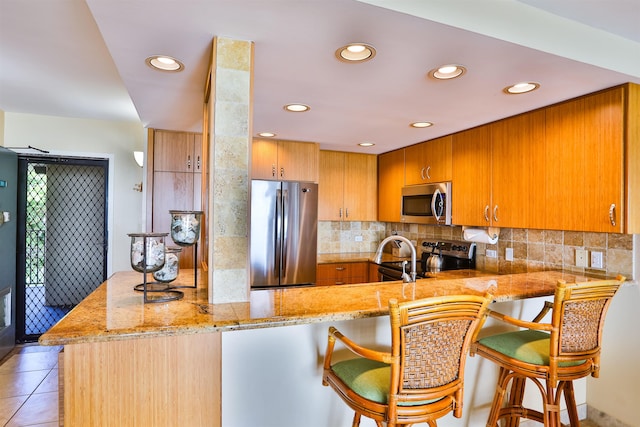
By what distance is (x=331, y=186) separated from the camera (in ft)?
14.1

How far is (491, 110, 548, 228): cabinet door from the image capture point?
253 cm

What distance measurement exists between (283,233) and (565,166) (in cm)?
227

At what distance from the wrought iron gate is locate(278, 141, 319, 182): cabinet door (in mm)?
2012

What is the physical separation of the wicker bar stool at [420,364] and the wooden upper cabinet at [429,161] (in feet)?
7.48

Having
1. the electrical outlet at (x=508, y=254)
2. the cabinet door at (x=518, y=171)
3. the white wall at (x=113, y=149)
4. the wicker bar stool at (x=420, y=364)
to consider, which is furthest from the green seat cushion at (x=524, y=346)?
the white wall at (x=113, y=149)

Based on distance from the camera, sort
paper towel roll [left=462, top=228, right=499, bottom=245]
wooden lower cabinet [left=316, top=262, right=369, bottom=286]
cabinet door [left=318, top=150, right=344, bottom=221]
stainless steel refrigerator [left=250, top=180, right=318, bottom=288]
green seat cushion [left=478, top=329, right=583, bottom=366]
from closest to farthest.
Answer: green seat cushion [left=478, top=329, right=583, bottom=366]
paper towel roll [left=462, top=228, right=499, bottom=245]
stainless steel refrigerator [left=250, top=180, right=318, bottom=288]
wooden lower cabinet [left=316, top=262, right=369, bottom=286]
cabinet door [left=318, top=150, right=344, bottom=221]

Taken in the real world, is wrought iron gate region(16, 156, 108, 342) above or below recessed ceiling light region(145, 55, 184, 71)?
below

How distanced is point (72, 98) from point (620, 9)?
3.89 m

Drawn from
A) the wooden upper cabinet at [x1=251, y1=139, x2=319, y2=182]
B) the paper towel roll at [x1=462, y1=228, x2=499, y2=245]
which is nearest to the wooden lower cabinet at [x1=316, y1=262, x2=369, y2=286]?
the wooden upper cabinet at [x1=251, y1=139, x2=319, y2=182]

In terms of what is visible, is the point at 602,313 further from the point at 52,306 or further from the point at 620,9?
the point at 52,306

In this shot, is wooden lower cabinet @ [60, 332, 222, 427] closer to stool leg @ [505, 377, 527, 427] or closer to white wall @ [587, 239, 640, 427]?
stool leg @ [505, 377, 527, 427]

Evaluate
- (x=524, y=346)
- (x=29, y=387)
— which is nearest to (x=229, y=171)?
(x=524, y=346)

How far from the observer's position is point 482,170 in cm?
299

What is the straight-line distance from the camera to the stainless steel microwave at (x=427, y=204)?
11.0 ft
